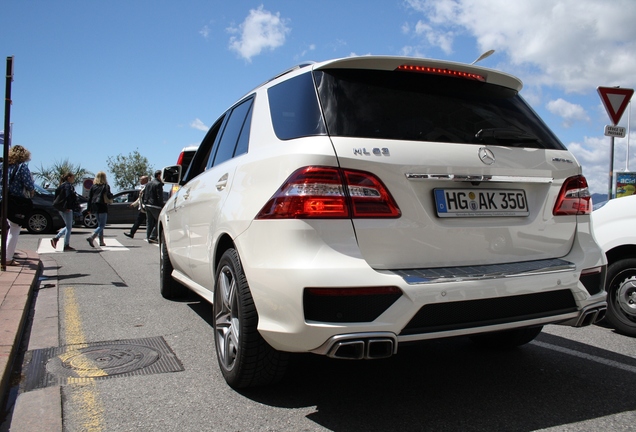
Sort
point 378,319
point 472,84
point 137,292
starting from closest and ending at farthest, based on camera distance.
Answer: point 378,319 < point 472,84 < point 137,292

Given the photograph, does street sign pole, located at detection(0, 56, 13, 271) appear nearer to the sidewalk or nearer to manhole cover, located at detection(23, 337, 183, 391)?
the sidewalk

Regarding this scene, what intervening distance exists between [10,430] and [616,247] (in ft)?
15.5

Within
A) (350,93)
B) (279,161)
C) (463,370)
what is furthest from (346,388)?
(350,93)

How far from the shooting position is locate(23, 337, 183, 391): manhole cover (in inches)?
140

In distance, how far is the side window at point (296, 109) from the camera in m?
2.81

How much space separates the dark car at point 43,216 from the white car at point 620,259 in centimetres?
1509

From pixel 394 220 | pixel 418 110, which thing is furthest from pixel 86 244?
pixel 394 220

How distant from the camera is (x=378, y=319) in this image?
2488 millimetres

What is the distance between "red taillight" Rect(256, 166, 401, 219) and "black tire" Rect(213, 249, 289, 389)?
1.99 feet

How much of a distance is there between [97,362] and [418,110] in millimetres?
2783

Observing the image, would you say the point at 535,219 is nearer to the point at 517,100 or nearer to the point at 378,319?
the point at 517,100

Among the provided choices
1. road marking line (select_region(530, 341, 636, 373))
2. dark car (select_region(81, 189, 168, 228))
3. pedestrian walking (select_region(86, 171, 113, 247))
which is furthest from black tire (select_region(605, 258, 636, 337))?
dark car (select_region(81, 189, 168, 228))

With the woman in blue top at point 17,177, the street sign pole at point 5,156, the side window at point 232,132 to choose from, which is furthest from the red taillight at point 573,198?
the woman in blue top at point 17,177

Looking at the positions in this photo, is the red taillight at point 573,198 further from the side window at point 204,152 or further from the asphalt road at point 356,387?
the side window at point 204,152
